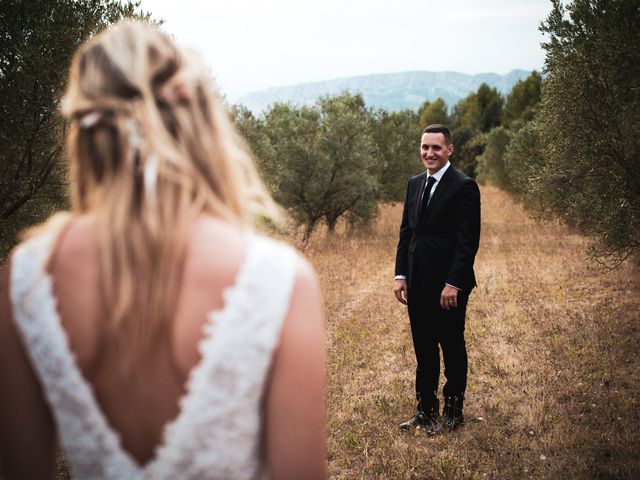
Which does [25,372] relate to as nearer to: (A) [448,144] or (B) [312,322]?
(B) [312,322]

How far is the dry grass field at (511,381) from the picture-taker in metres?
4.83

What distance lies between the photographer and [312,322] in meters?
1.16

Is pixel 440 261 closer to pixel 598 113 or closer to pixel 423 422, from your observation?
pixel 423 422

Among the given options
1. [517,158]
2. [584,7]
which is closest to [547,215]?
[584,7]

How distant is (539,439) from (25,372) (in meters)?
5.28

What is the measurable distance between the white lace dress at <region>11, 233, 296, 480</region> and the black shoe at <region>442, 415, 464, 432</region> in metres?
4.62

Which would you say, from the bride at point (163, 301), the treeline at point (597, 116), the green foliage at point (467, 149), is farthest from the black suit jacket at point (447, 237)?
the green foliage at point (467, 149)

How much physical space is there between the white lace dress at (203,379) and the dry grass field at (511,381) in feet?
13.1

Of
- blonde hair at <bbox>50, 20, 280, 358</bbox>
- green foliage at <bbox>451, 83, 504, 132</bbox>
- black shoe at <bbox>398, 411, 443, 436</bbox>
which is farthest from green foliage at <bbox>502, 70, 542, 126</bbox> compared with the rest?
blonde hair at <bbox>50, 20, 280, 358</bbox>

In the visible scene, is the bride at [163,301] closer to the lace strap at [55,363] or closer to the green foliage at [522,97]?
the lace strap at [55,363]

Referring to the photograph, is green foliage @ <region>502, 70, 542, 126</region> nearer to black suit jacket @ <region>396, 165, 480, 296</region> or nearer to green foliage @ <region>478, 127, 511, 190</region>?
green foliage @ <region>478, 127, 511, 190</region>

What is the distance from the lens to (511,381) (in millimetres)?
6668

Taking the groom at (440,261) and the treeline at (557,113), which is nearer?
the groom at (440,261)

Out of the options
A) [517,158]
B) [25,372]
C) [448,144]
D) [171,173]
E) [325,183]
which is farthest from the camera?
[517,158]
